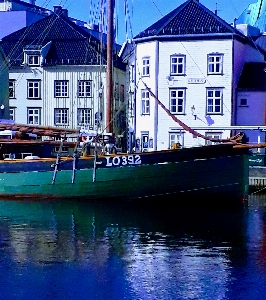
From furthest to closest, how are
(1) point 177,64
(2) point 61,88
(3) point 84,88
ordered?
(2) point 61,88 < (3) point 84,88 < (1) point 177,64

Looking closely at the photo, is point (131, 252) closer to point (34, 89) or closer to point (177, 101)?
point (177, 101)

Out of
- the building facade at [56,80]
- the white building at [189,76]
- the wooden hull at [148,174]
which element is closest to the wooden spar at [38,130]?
the wooden hull at [148,174]

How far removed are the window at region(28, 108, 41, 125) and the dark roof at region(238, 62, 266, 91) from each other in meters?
17.4

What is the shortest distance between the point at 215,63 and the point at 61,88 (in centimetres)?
1411

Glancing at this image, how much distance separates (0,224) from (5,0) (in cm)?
4682

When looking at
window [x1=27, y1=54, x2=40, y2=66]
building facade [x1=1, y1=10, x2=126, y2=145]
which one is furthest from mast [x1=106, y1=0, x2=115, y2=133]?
window [x1=27, y1=54, x2=40, y2=66]

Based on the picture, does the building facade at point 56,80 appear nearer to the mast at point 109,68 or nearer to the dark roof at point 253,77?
the dark roof at point 253,77

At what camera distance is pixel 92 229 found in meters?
25.9

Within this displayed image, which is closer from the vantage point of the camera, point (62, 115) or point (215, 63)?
point (215, 63)

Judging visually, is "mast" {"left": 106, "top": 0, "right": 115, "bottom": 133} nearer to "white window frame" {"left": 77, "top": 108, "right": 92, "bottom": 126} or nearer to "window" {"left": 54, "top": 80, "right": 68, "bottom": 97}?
"white window frame" {"left": 77, "top": 108, "right": 92, "bottom": 126}

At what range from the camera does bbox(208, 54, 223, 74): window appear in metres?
50.5

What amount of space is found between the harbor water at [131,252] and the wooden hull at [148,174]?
3.91ft

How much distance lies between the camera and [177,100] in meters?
51.2

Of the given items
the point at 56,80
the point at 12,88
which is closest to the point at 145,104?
the point at 56,80
